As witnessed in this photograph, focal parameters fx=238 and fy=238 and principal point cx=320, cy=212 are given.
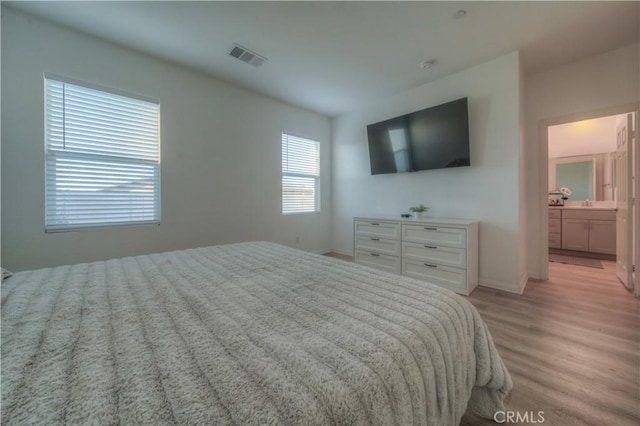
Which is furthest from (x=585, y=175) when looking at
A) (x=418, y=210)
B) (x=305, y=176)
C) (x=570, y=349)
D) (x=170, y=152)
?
(x=170, y=152)

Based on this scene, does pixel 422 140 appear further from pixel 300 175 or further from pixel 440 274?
pixel 300 175

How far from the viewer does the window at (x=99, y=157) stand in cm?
223

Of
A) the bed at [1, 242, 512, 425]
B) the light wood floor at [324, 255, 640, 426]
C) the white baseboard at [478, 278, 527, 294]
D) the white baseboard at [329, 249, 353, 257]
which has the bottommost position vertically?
the light wood floor at [324, 255, 640, 426]

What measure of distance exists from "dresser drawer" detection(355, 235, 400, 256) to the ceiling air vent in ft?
8.74

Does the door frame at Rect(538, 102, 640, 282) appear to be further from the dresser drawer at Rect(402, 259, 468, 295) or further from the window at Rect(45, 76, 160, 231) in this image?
the window at Rect(45, 76, 160, 231)

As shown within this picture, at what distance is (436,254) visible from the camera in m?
2.84

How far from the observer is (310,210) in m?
4.51

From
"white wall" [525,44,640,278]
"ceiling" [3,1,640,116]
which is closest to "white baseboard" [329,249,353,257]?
"white wall" [525,44,640,278]

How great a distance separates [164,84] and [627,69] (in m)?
5.16

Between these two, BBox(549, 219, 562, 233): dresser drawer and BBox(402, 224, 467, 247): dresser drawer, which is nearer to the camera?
BBox(402, 224, 467, 247): dresser drawer

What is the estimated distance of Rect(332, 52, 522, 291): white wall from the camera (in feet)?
8.90

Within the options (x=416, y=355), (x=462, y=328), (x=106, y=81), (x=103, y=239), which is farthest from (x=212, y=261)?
(x=106, y=81)

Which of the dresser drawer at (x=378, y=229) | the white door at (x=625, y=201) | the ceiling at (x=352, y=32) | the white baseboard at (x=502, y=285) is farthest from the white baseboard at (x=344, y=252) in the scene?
the white door at (x=625, y=201)

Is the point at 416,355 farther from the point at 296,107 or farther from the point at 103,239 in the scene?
the point at 296,107
